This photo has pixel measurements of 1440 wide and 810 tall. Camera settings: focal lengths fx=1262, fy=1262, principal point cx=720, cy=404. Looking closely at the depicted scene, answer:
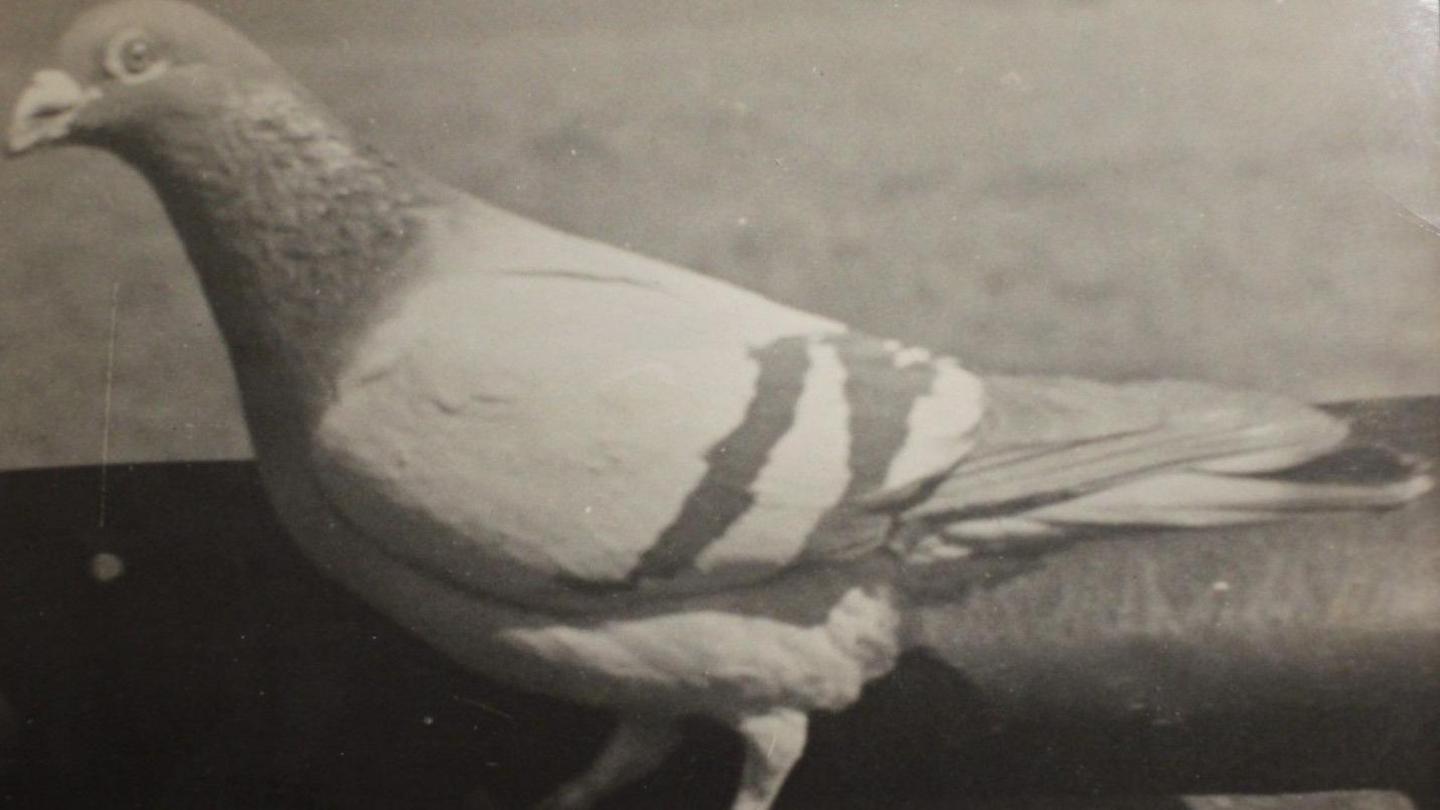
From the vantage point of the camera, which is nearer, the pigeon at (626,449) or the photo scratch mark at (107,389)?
the pigeon at (626,449)

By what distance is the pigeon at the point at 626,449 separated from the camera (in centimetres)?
117

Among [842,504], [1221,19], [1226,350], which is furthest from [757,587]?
[1221,19]

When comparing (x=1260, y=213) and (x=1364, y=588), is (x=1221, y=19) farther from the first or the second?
(x=1364, y=588)

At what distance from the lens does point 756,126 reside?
129cm

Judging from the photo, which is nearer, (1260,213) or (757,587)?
(757,587)

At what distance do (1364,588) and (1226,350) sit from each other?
260 mm

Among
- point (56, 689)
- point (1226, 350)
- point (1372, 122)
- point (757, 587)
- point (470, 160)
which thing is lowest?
point (56, 689)

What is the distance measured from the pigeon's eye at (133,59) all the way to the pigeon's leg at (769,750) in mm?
878

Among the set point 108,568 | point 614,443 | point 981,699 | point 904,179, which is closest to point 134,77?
point 108,568

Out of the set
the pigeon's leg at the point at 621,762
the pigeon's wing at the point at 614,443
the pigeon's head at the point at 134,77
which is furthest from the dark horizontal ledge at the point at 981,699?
the pigeon's head at the point at 134,77

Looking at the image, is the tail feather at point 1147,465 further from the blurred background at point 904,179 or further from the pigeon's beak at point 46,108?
the pigeon's beak at point 46,108

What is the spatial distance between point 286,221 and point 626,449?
407mm

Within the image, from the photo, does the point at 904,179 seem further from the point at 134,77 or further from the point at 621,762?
the point at 134,77

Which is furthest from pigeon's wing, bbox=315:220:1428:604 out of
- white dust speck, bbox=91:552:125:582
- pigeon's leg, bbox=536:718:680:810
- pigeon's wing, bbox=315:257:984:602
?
white dust speck, bbox=91:552:125:582
